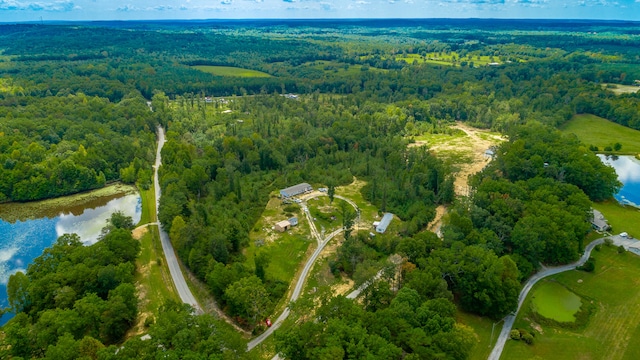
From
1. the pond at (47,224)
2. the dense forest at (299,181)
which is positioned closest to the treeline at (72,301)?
the dense forest at (299,181)

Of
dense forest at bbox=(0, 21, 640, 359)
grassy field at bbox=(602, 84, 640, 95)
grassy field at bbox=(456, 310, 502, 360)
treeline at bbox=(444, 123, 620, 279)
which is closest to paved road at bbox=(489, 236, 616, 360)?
grassy field at bbox=(456, 310, 502, 360)

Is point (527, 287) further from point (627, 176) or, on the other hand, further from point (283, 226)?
point (627, 176)

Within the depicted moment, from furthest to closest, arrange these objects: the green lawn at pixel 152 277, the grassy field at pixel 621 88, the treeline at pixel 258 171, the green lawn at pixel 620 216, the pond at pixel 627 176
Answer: the grassy field at pixel 621 88 < the pond at pixel 627 176 < the green lawn at pixel 620 216 < the treeline at pixel 258 171 < the green lawn at pixel 152 277

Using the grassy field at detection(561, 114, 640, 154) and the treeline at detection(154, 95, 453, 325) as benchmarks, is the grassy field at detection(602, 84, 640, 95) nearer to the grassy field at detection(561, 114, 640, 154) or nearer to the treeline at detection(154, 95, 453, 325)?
the grassy field at detection(561, 114, 640, 154)

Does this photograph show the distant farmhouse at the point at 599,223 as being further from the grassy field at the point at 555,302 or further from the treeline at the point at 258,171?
the treeline at the point at 258,171

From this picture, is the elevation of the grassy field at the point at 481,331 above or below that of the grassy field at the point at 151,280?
above

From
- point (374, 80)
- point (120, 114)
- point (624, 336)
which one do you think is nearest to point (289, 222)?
point (624, 336)

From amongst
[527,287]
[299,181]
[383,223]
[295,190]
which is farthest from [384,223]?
[299,181]

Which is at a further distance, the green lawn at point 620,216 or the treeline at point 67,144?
the treeline at point 67,144
